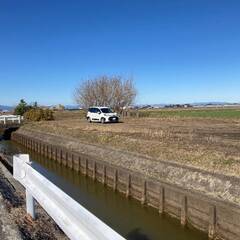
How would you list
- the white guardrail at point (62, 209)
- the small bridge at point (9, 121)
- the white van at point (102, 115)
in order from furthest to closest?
the small bridge at point (9, 121), the white van at point (102, 115), the white guardrail at point (62, 209)

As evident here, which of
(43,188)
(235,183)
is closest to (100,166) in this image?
(235,183)

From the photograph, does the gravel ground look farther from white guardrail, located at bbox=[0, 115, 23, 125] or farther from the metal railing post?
white guardrail, located at bbox=[0, 115, 23, 125]

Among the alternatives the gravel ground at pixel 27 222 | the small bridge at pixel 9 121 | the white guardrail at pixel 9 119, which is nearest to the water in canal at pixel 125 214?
the gravel ground at pixel 27 222

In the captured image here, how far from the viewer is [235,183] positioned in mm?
12383

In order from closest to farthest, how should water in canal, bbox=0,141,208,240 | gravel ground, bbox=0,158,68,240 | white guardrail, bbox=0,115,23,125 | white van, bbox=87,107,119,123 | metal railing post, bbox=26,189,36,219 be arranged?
gravel ground, bbox=0,158,68,240 → metal railing post, bbox=26,189,36,219 → water in canal, bbox=0,141,208,240 → white van, bbox=87,107,119,123 → white guardrail, bbox=0,115,23,125

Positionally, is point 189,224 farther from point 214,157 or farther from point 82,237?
point 82,237

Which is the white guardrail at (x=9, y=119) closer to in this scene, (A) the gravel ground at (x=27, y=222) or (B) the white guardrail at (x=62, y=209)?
(A) the gravel ground at (x=27, y=222)

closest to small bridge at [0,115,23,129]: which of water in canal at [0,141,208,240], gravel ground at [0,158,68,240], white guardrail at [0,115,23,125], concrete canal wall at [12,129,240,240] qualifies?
white guardrail at [0,115,23,125]

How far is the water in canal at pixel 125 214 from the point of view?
13002 mm

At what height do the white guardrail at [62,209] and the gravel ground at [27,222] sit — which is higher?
the white guardrail at [62,209]

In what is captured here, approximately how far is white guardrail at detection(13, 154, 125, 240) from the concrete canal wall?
594 centimetres

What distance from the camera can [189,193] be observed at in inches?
511

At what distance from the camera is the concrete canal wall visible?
1111cm

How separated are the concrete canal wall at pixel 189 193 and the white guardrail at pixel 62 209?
19.5 feet
